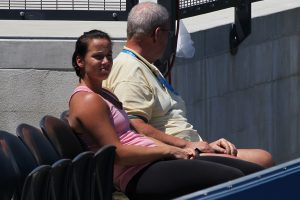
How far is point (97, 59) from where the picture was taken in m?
5.25

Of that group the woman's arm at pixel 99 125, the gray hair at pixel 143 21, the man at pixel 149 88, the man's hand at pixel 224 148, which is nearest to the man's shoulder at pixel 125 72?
the man at pixel 149 88

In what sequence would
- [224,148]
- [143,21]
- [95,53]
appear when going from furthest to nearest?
[224,148]
[143,21]
[95,53]

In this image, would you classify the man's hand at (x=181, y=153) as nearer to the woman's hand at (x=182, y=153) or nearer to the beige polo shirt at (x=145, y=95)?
the woman's hand at (x=182, y=153)

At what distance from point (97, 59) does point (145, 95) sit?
1.26 ft

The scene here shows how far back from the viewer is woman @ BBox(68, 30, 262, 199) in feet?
16.6

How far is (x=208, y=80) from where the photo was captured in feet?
25.2

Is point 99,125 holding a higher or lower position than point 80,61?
lower

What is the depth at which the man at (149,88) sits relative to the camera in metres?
5.48

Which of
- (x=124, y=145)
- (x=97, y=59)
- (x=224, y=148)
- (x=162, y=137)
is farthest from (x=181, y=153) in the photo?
(x=97, y=59)

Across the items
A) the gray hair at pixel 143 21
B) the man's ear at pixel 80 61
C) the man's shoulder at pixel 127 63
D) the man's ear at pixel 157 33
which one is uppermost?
the gray hair at pixel 143 21

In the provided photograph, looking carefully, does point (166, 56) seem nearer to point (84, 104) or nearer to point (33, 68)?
point (33, 68)

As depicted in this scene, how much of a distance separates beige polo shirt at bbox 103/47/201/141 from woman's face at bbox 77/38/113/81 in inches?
10.1

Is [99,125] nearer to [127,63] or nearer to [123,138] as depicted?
[123,138]

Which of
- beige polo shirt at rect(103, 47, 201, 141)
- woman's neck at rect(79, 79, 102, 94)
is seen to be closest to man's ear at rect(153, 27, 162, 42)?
beige polo shirt at rect(103, 47, 201, 141)
